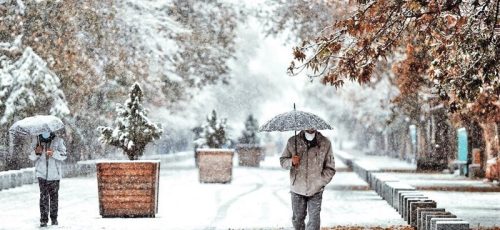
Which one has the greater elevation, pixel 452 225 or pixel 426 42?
pixel 426 42

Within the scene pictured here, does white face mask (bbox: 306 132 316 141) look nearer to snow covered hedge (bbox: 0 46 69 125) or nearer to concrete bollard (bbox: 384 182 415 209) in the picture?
concrete bollard (bbox: 384 182 415 209)

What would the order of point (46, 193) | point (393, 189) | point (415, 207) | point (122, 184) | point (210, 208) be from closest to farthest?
point (415, 207)
point (46, 193)
point (122, 184)
point (393, 189)
point (210, 208)

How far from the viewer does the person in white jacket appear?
591 inches

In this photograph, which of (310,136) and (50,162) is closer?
(310,136)

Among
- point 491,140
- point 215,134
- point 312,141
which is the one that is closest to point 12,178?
point 491,140

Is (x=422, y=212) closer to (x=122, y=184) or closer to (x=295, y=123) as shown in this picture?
(x=295, y=123)

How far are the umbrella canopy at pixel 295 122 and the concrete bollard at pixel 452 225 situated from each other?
181cm

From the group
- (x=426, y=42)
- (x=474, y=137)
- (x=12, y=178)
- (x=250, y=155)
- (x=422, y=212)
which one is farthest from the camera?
(x=250, y=155)

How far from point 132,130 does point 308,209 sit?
224 inches

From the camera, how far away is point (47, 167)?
592 inches

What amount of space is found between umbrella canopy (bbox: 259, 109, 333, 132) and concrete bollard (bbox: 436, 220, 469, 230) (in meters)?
1.81

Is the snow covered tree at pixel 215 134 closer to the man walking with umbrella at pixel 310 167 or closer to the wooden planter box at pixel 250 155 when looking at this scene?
the wooden planter box at pixel 250 155

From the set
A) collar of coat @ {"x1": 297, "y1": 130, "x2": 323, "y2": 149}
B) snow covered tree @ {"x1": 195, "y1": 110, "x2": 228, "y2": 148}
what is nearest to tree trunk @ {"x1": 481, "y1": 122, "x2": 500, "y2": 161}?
snow covered tree @ {"x1": 195, "y1": 110, "x2": 228, "y2": 148}

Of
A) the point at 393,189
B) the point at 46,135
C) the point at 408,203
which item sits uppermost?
the point at 46,135
